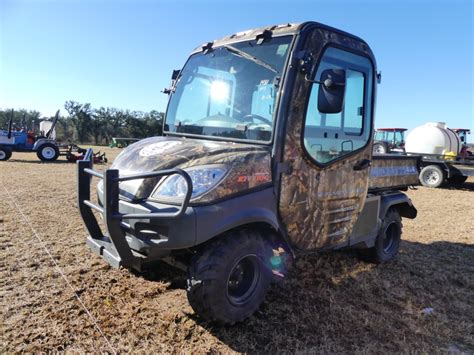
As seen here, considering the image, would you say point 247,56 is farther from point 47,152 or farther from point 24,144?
point 24,144

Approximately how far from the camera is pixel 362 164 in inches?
153

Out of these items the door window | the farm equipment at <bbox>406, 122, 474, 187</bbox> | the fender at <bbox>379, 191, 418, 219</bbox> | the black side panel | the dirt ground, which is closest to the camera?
the black side panel

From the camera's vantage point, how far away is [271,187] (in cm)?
302

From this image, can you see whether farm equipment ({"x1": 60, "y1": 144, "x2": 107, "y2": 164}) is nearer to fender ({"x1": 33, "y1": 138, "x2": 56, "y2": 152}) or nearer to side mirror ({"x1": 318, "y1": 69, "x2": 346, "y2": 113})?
fender ({"x1": 33, "y1": 138, "x2": 56, "y2": 152})

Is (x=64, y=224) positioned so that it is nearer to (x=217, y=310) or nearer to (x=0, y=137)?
(x=217, y=310)

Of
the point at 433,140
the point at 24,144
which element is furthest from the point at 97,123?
the point at 433,140

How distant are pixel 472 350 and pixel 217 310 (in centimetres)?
206

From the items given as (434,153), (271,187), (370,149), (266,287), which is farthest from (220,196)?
(434,153)

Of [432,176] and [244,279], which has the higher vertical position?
[432,176]

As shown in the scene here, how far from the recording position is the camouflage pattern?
2752 millimetres

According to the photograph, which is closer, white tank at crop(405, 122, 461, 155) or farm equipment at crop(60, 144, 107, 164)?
white tank at crop(405, 122, 461, 155)

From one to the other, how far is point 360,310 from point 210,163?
6.70 ft

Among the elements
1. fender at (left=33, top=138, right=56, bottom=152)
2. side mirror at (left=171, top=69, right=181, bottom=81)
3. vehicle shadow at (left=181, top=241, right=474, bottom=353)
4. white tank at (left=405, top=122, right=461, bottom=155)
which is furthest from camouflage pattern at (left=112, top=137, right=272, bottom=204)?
fender at (left=33, top=138, right=56, bottom=152)

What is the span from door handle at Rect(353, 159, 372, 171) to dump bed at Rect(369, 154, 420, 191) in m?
0.43
